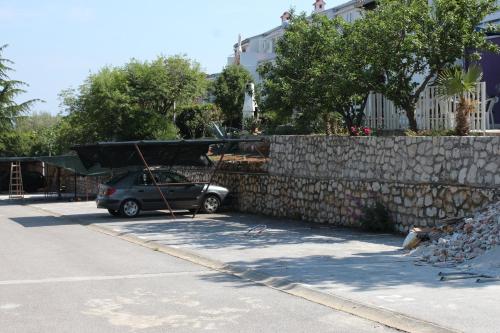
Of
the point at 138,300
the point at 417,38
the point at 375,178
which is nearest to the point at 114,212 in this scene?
the point at 375,178

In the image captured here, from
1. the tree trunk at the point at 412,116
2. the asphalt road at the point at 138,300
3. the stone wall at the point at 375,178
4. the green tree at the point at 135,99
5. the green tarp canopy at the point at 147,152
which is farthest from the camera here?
the green tree at the point at 135,99

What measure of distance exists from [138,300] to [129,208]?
48.0ft

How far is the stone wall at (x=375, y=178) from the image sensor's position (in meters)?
14.2

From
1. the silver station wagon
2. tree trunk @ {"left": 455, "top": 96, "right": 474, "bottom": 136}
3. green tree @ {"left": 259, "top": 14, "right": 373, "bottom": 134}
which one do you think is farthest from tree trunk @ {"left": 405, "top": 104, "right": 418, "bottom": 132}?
the silver station wagon

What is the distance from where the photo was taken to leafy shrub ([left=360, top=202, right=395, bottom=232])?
54.2ft

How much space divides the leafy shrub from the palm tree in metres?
2.63

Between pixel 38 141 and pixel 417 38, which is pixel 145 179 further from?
pixel 38 141

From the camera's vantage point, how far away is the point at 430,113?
18641 millimetres

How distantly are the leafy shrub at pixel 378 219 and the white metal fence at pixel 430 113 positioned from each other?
3097 mm

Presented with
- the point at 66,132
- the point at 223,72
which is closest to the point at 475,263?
the point at 66,132

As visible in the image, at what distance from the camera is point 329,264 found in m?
11.5

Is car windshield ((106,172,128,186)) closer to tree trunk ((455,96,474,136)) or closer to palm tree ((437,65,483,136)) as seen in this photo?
palm tree ((437,65,483,136))

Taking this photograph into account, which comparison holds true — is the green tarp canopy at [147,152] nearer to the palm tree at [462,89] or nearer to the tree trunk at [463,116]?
the palm tree at [462,89]

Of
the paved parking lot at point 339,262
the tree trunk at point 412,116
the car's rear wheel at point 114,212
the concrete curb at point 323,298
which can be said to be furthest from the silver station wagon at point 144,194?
the concrete curb at point 323,298
